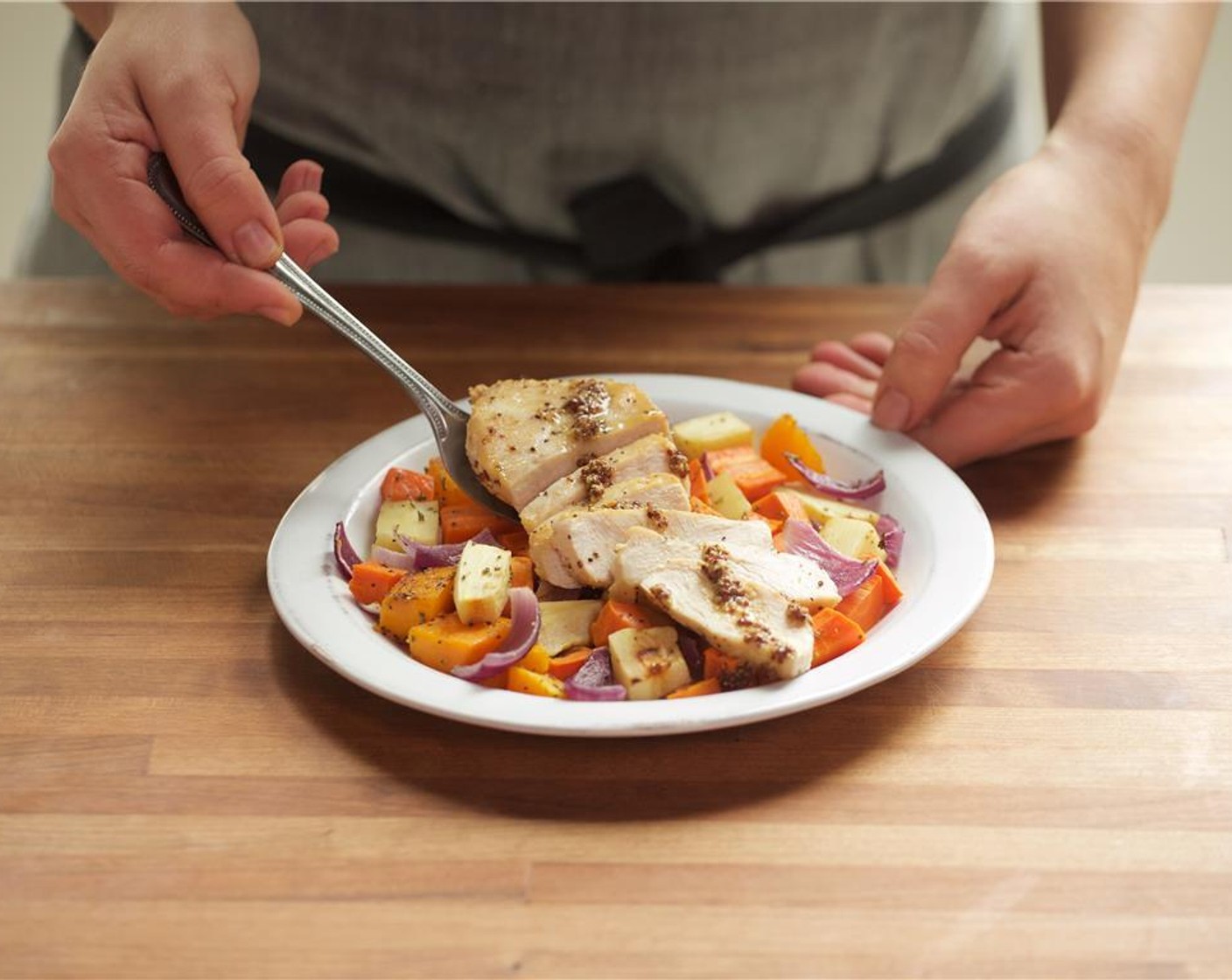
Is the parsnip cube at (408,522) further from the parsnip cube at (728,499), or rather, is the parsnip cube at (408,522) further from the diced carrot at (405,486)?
the parsnip cube at (728,499)

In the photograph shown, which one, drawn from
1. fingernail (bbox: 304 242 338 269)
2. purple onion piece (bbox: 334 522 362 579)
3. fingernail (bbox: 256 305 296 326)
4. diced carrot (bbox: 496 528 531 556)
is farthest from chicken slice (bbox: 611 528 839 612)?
fingernail (bbox: 304 242 338 269)

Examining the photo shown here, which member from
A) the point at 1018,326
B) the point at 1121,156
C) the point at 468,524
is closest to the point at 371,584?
the point at 468,524

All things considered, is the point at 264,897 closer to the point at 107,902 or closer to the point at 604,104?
the point at 107,902

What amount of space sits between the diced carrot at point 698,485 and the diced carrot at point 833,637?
0.31 metres

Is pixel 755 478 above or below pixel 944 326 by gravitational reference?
below

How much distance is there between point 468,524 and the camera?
171 centimetres

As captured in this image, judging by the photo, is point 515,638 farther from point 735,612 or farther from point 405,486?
point 405,486

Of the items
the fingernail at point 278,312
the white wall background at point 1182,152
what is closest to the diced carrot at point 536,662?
the fingernail at point 278,312

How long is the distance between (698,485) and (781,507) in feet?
0.38

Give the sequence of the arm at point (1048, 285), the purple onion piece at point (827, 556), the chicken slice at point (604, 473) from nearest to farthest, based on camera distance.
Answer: the purple onion piece at point (827, 556), the chicken slice at point (604, 473), the arm at point (1048, 285)

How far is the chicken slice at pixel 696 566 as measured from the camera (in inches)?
57.8

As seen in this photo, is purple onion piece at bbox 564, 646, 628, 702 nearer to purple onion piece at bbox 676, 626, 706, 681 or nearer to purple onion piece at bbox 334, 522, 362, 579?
purple onion piece at bbox 676, 626, 706, 681

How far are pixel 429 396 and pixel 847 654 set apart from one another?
0.68 meters

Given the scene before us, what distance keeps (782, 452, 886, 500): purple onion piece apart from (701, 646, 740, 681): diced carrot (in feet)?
1.39
